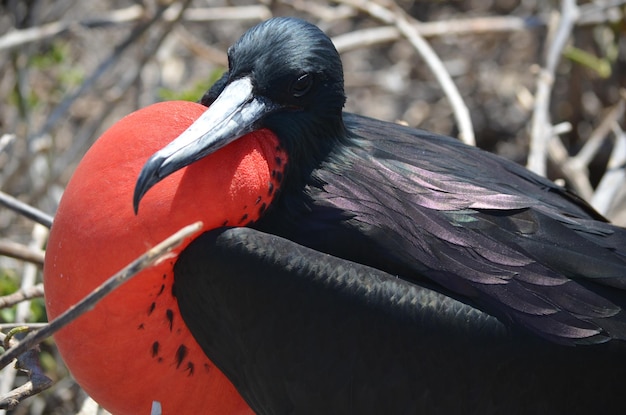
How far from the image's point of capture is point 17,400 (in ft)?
7.83

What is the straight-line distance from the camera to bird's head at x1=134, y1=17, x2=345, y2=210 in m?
2.68

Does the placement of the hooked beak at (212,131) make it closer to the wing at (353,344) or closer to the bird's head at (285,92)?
the bird's head at (285,92)

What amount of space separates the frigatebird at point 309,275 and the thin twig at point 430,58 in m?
1.16

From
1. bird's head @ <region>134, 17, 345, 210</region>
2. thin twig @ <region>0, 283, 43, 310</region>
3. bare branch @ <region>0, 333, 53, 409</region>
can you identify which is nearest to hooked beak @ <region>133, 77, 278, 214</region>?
bird's head @ <region>134, 17, 345, 210</region>

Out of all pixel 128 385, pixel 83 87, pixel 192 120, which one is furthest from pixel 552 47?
pixel 128 385

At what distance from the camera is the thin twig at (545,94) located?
4.03 meters

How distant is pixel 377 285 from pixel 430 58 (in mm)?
1976

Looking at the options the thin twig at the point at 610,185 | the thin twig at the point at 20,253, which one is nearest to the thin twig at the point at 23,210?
the thin twig at the point at 20,253

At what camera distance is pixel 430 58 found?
4398 millimetres

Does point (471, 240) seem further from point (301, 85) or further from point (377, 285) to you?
point (301, 85)

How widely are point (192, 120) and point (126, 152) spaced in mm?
219

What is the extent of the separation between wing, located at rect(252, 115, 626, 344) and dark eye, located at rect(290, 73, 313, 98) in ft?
0.75

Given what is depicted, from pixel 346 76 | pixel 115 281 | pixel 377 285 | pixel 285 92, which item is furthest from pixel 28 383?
pixel 346 76

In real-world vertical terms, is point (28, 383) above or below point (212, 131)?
below
